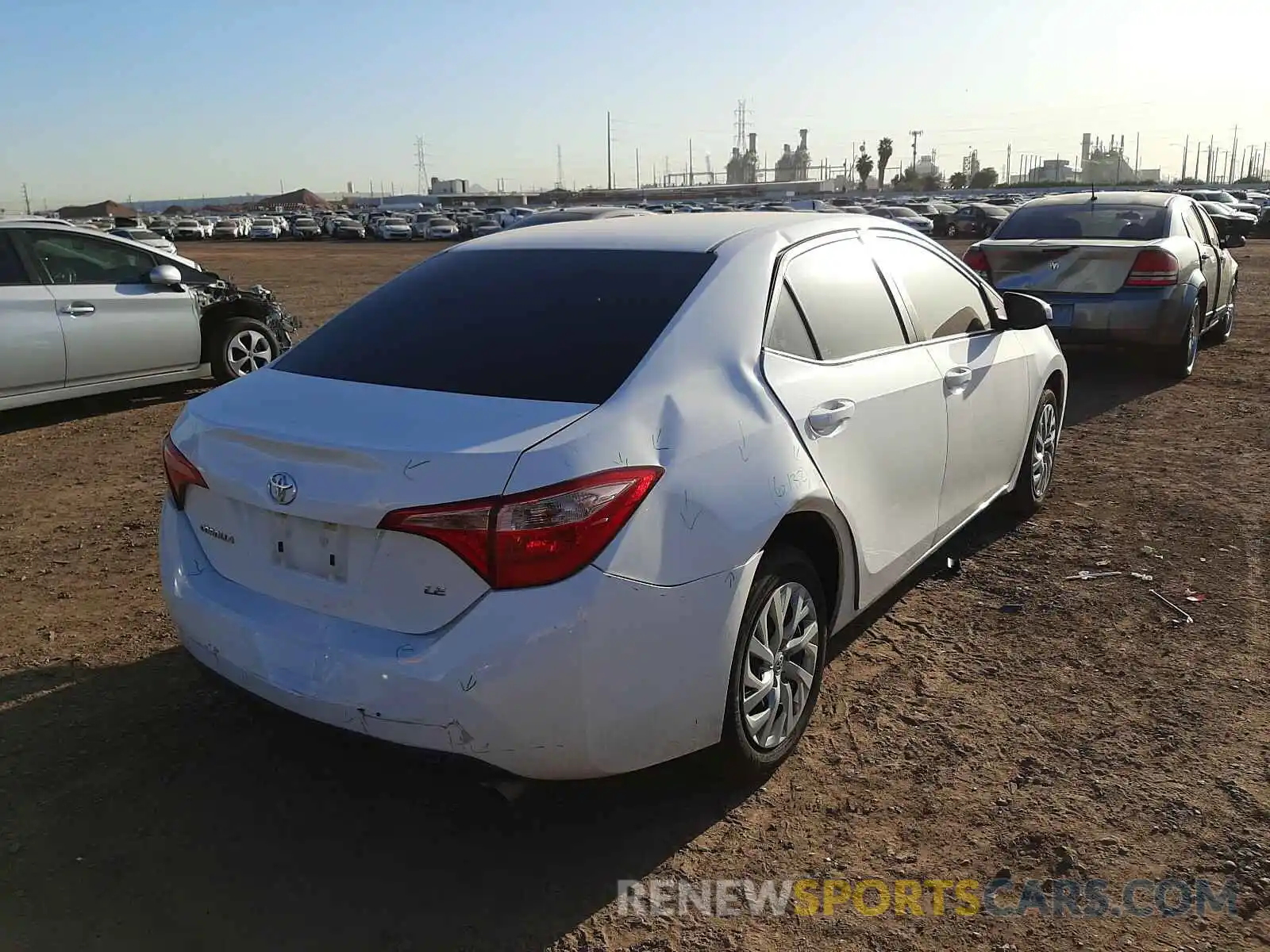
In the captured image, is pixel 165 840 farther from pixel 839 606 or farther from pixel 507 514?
pixel 839 606

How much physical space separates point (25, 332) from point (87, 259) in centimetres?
91

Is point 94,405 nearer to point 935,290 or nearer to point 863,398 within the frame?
point 935,290

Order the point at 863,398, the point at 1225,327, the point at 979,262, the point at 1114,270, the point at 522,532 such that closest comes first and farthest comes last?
1. the point at 522,532
2. the point at 863,398
3. the point at 1114,270
4. the point at 979,262
5. the point at 1225,327

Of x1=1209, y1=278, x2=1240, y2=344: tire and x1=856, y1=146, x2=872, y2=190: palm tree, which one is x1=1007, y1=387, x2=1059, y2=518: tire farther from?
x1=856, y1=146, x2=872, y2=190: palm tree

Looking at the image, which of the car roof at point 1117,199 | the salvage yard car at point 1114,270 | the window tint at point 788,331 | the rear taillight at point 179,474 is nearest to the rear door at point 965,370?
the window tint at point 788,331

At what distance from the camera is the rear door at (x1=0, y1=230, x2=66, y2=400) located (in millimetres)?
7426

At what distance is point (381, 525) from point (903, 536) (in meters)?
2.05

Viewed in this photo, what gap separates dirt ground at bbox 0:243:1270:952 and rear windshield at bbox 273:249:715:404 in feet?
3.39

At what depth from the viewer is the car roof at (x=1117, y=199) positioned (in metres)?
9.34

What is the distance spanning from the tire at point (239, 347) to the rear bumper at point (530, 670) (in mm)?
6663

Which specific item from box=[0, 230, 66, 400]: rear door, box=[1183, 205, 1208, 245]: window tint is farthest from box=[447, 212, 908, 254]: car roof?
box=[1183, 205, 1208, 245]: window tint

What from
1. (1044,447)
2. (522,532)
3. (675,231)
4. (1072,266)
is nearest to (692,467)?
(522,532)

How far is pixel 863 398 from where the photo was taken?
3.47 metres

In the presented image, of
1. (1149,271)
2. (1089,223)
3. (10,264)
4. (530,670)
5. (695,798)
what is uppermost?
(1089,223)
